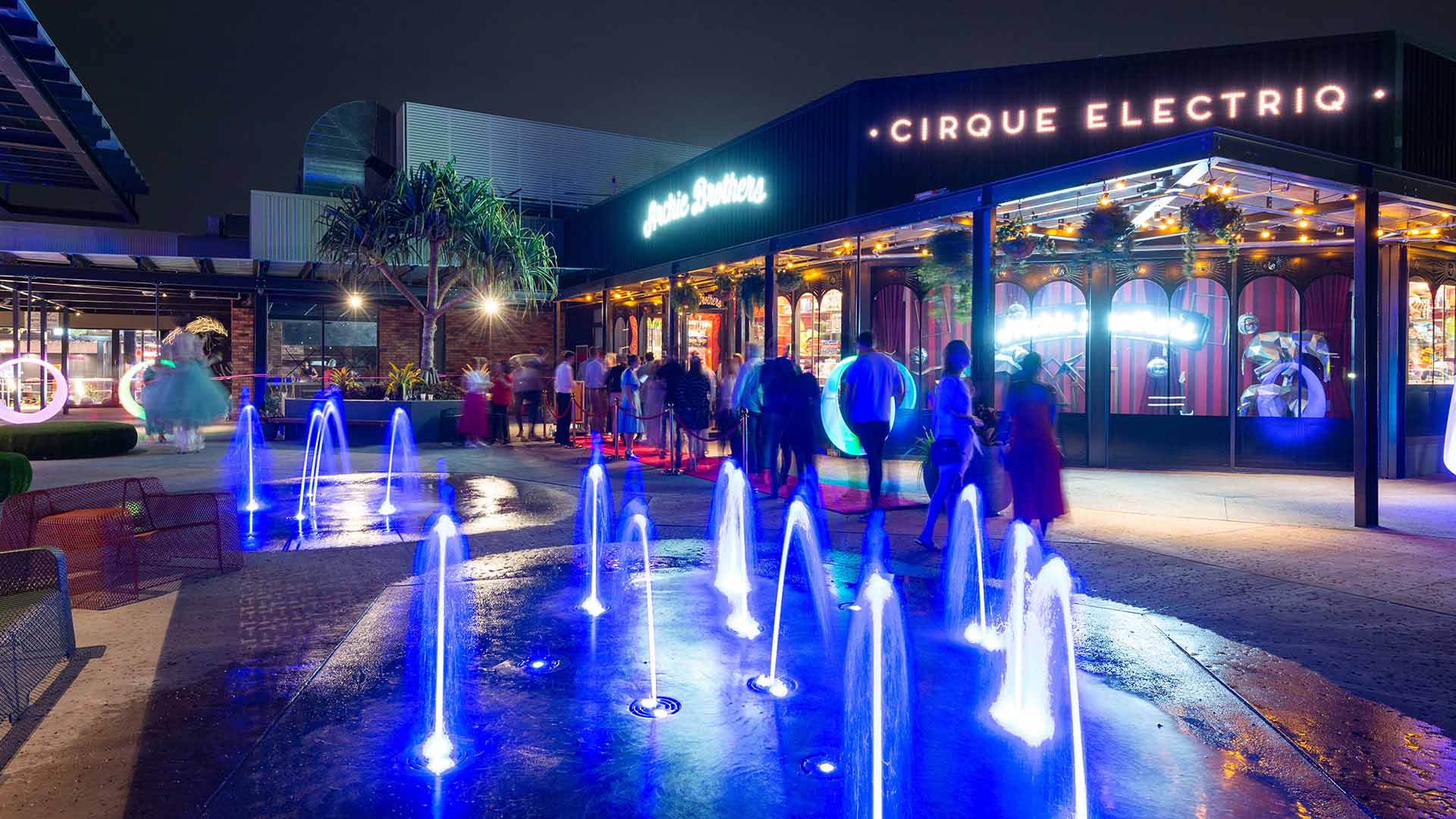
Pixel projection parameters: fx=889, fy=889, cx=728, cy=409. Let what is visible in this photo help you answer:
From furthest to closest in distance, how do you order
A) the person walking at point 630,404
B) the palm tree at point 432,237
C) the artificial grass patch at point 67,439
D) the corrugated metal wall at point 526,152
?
the corrugated metal wall at point 526,152
the palm tree at point 432,237
the person walking at point 630,404
the artificial grass patch at point 67,439

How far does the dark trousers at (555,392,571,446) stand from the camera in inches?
Answer: 701

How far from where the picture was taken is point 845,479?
12.9m

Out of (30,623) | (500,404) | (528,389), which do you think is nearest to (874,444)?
(30,623)

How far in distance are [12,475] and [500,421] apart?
10463 mm

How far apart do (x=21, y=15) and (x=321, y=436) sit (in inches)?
416

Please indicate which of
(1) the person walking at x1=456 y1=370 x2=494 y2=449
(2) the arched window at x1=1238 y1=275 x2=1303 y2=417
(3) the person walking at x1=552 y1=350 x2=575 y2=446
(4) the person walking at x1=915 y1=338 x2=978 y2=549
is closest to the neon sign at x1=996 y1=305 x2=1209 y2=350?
(2) the arched window at x1=1238 y1=275 x2=1303 y2=417

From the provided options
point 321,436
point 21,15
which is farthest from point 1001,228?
point 321,436

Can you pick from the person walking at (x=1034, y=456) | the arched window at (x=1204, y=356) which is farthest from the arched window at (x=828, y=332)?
the person walking at (x=1034, y=456)

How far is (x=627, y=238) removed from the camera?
2319 centimetres

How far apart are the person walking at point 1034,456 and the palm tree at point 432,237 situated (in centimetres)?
1499

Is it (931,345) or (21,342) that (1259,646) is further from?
(21,342)

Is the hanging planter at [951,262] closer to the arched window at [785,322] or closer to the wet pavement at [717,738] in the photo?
the arched window at [785,322]

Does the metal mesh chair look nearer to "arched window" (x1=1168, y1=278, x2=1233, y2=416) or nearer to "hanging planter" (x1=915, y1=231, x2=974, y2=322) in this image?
"hanging planter" (x1=915, y1=231, x2=974, y2=322)

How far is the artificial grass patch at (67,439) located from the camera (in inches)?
563
